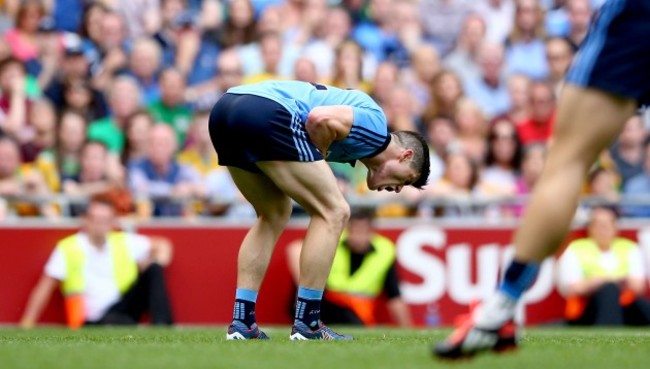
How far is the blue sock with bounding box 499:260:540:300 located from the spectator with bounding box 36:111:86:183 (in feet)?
27.0

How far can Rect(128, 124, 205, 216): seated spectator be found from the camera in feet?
44.5

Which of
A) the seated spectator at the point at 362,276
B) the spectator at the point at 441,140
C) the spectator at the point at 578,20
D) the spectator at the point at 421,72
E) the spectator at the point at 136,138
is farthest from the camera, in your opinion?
the spectator at the point at 578,20

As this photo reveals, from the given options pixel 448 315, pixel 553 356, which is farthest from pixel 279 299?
pixel 553 356

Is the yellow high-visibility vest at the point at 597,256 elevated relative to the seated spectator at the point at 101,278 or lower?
elevated

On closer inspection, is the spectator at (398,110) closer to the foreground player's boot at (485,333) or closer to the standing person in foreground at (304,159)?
the standing person in foreground at (304,159)

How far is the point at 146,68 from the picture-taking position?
15.4 m

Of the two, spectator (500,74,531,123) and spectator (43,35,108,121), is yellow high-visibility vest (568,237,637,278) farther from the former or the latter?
spectator (43,35,108,121)

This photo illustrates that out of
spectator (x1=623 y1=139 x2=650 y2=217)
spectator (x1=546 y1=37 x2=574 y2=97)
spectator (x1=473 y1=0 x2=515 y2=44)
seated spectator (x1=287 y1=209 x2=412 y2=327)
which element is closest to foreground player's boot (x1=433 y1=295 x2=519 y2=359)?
seated spectator (x1=287 y1=209 x2=412 y2=327)

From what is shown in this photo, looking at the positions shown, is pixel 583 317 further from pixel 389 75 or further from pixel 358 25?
pixel 358 25

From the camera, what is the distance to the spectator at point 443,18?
1758cm

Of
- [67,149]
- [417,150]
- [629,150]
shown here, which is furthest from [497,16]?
A: [417,150]

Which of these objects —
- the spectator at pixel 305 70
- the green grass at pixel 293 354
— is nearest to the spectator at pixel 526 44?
the spectator at pixel 305 70

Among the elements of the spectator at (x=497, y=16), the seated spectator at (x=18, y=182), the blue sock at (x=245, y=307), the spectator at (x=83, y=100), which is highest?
the spectator at (x=497, y=16)

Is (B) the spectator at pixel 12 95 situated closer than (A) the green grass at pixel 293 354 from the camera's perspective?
No
